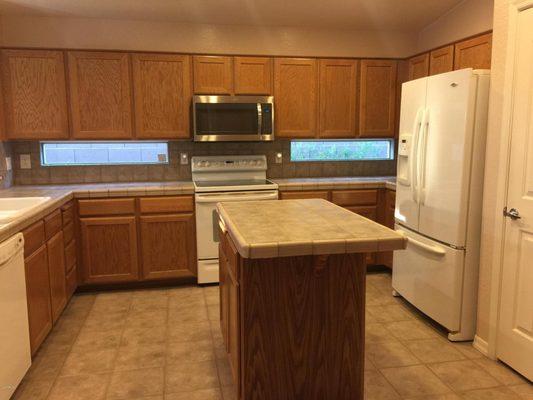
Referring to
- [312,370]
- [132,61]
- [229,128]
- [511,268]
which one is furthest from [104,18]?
[511,268]

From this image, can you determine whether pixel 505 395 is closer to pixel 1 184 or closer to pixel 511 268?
pixel 511 268

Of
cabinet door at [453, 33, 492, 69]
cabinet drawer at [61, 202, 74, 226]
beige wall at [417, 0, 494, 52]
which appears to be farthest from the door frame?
cabinet drawer at [61, 202, 74, 226]

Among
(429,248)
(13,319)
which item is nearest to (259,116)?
(429,248)

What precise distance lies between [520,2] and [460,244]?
140 cm

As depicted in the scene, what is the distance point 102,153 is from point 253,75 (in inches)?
64.1

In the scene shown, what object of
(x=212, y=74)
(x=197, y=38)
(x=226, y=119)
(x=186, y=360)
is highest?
(x=197, y=38)

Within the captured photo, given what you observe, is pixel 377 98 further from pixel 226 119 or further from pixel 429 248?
pixel 429 248

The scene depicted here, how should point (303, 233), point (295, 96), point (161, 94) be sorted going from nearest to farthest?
point (303, 233)
point (161, 94)
point (295, 96)

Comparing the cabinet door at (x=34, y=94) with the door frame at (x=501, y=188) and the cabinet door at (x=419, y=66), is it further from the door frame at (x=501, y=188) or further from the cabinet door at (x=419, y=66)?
the door frame at (x=501, y=188)

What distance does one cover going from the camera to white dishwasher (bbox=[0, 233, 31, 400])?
2016 millimetres

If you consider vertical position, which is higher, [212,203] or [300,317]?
[212,203]

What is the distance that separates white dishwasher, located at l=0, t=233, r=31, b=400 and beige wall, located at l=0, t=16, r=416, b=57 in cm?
233

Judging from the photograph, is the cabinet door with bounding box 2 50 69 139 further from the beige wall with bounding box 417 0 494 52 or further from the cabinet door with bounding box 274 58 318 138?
the beige wall with bounding box 417 0 494 52

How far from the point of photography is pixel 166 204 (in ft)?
12.4
